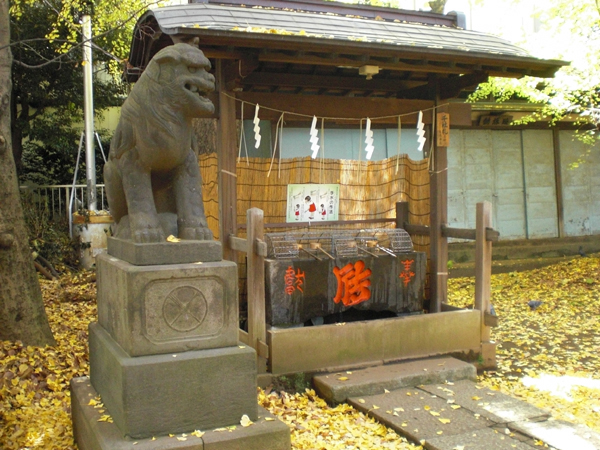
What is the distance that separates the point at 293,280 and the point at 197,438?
3.13 m

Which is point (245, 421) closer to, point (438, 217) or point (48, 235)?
point (438, 217)

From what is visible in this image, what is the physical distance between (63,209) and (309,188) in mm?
7935


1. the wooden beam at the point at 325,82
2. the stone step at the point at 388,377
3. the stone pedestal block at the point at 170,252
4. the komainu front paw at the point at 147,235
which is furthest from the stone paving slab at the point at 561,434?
the wooden beam at the point at 325,82

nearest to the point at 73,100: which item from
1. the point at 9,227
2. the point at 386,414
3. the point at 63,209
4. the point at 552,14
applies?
the point at 63,209

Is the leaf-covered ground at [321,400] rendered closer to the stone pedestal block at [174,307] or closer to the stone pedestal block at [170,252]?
the stone pedestal block at [174,307]

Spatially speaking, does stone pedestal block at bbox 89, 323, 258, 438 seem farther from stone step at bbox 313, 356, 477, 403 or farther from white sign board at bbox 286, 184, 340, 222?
white sign board at bbox 286, 184, 340, 222

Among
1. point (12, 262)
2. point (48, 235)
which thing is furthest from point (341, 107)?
point (48, 235)

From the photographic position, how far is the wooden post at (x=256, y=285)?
19.8 feet

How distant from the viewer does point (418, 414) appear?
5.32 m

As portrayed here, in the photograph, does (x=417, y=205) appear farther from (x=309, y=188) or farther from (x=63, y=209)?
(x=63, y=209)

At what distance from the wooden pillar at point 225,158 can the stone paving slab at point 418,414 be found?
237 cm

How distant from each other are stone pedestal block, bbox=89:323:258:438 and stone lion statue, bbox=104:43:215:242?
899 millimetres

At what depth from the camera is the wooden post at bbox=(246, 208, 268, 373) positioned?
19.8ft

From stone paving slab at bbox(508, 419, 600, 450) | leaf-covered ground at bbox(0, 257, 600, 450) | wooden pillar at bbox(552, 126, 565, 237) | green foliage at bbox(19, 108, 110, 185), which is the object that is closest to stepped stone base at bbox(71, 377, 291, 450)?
leaf-covered ground at bbox(0, 257, 600, 450)
